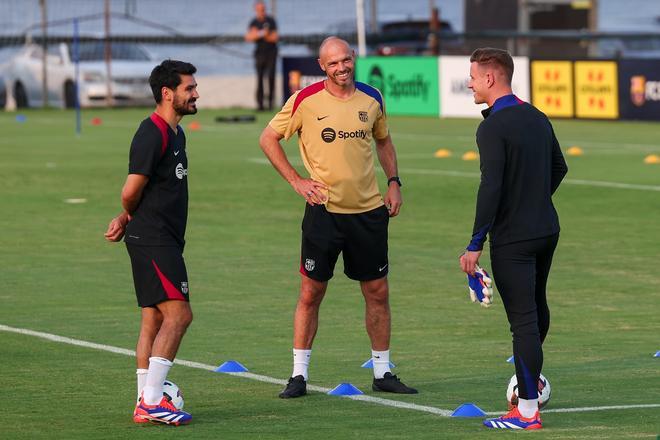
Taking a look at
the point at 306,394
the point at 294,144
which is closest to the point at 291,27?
the point at 294,144

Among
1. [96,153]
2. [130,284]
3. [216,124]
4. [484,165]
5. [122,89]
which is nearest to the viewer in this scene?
[484,165]

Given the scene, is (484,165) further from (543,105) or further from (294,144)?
(543,105)

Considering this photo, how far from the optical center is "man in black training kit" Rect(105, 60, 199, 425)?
29.2 ft

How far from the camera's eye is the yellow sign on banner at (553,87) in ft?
112

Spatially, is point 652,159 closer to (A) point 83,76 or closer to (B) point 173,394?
(B) point 173,394

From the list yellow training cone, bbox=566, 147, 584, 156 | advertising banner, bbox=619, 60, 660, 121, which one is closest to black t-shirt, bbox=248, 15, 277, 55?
advertising banner, bbox=619, 60, 660, 121

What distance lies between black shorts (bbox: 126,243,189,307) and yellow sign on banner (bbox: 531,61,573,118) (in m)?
25.7

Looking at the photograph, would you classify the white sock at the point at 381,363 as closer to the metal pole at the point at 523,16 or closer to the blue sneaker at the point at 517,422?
the blue sneaker at the point at 517,422

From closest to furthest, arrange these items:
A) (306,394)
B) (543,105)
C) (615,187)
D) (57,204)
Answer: (306,394), (57,204), (615,187), (543,105)

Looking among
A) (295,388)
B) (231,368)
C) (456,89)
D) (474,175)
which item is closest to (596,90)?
(456,89)

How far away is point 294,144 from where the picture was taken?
30203mm

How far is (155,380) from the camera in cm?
888

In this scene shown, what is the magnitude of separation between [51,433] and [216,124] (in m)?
28.9

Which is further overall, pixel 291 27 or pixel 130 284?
pixel 291 27
